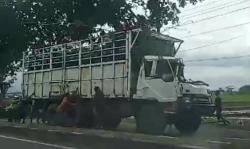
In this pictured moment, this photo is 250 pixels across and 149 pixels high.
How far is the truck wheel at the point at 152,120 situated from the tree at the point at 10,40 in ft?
65.4

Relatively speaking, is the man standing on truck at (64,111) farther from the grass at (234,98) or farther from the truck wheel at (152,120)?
the grass at (234,98)

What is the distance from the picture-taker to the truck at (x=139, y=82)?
20.7 meters

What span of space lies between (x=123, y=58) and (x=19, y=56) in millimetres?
19297

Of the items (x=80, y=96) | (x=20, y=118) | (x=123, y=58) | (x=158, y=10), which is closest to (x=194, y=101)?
(x=123, y=58)

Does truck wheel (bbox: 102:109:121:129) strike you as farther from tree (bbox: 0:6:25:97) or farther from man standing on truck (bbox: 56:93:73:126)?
tree (bbox: 0:6:25:97)

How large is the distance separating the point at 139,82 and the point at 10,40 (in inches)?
810

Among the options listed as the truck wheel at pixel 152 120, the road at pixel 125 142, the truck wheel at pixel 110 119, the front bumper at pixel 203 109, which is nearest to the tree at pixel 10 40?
the truck wheel at pixel 110 119

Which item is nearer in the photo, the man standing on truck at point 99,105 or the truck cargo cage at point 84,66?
the truck cargo cage at point 84,66

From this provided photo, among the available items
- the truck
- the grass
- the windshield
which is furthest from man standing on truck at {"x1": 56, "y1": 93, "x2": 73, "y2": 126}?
the grass

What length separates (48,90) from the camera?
90.0ft

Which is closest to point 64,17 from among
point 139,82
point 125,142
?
point 139,82

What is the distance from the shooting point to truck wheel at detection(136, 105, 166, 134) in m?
20.6

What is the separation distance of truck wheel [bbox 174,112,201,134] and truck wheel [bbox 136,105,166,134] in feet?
2.01

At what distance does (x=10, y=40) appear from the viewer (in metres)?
39.8
